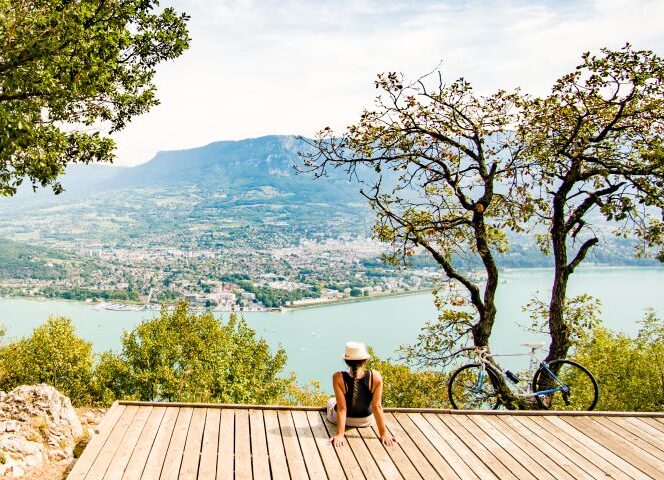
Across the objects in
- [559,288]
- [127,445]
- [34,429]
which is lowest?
[34,429]

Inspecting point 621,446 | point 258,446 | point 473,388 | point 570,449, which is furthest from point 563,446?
point 258,446

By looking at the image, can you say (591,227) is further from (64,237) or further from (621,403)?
(64,237)

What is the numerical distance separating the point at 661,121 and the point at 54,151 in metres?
9.23

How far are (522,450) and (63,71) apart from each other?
22.4 feet

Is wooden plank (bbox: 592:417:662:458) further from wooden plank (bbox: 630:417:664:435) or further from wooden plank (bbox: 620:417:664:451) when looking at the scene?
wooden plank (bbox: 630:417:664:435)

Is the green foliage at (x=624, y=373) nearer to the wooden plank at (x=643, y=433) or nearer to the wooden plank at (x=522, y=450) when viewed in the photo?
the wooden plank at (x=643, y=433)

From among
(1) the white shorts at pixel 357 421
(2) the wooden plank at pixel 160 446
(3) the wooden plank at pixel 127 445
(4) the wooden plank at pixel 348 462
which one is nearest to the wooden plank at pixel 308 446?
(4) the wooden plank at pixel 348 462

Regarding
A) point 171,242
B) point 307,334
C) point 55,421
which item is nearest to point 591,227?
point 55,421

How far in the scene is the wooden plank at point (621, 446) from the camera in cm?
536

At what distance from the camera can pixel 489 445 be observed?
574cm

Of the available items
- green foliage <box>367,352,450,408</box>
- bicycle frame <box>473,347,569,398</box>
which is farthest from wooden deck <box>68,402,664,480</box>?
green foliage <box>367,352,450,408</box>

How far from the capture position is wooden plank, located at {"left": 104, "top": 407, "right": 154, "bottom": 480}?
194 inches

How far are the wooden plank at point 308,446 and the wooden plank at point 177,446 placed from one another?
119 centimetres

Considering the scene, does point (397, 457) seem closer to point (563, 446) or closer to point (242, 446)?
point (242, 446)
